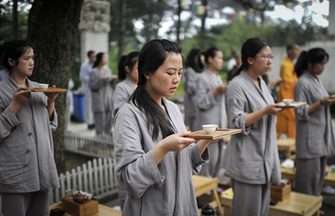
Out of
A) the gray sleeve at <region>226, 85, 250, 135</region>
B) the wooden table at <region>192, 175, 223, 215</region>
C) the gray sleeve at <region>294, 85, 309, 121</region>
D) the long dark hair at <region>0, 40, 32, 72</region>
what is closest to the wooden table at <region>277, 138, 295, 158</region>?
the gray sleeve at <region>294, 85, 309, 121</region>

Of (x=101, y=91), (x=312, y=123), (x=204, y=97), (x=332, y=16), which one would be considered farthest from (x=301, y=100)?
(x=101, y=91)

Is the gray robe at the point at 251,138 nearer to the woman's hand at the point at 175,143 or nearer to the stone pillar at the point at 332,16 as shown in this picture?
the stone pillar at the point at 332,16

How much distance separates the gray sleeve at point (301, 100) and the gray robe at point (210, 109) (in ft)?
4.40

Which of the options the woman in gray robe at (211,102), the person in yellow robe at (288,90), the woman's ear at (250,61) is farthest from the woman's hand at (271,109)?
the person in yellow robe at (288,90)

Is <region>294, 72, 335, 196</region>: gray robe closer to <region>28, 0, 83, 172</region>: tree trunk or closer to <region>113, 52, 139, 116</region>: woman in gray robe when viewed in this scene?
<region>113, 52, 139, 116</region>: woman in gray robe

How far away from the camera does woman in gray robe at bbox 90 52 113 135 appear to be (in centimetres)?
809

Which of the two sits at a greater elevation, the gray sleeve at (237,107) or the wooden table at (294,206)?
the gray sleeve at (237,107)

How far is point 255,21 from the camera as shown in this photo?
25031mm

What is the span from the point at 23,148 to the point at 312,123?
3.45 m

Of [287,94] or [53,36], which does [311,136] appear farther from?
[287,94]

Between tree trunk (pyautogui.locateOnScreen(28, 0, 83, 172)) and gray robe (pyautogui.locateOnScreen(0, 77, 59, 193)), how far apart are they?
3.88ft

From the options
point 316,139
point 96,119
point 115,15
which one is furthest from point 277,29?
point 316,139

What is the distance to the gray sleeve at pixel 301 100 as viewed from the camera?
446 cm

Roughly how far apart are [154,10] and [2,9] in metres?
7.75
